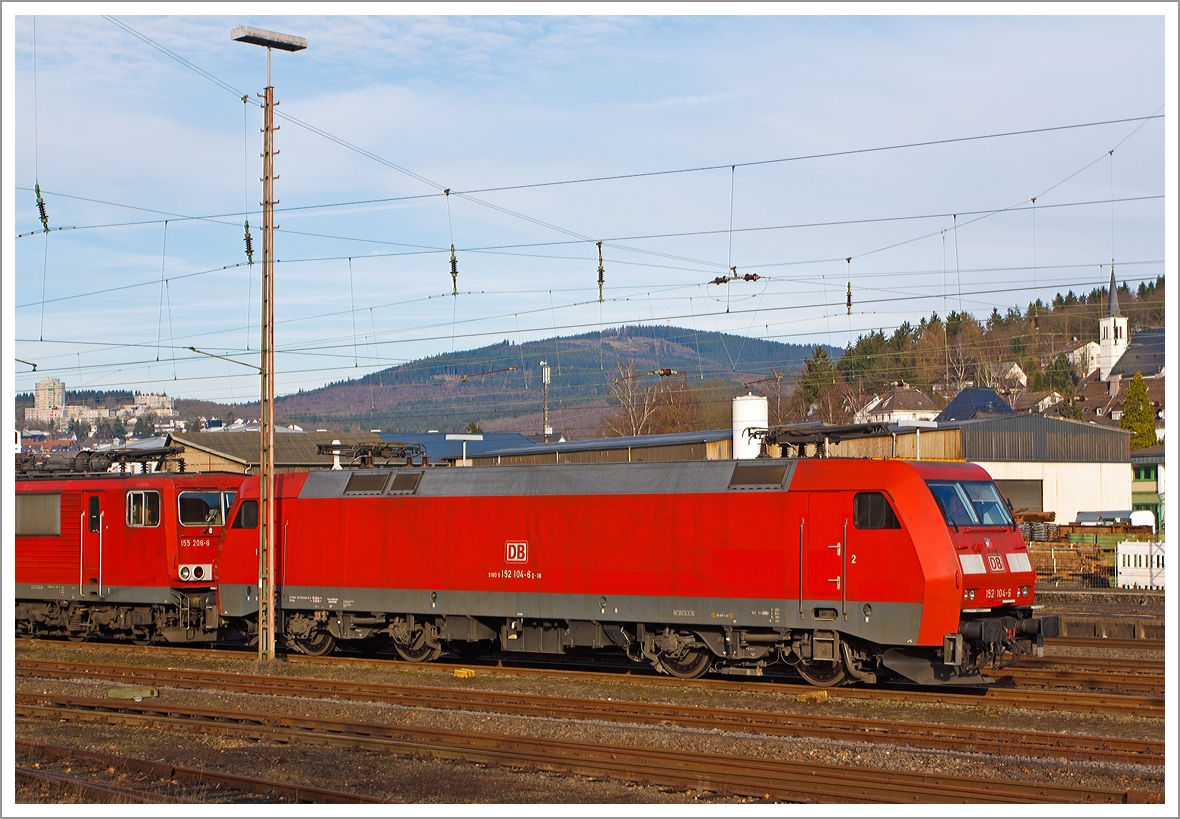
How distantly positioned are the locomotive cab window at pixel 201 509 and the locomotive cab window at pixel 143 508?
0.61m

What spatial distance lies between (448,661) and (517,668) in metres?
2.00

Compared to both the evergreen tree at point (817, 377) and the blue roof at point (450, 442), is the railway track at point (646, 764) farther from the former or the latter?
the evergreen tree at point (817, 377)

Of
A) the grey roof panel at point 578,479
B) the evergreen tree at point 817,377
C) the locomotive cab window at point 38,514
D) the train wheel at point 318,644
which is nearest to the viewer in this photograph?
the grey roof panel at point 578,479

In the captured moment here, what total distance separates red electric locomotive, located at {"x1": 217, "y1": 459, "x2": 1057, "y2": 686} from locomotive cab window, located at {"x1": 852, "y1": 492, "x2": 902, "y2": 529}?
0.8 inches

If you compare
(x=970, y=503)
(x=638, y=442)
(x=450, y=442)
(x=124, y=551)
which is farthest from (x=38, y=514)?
(x=450, y=442)

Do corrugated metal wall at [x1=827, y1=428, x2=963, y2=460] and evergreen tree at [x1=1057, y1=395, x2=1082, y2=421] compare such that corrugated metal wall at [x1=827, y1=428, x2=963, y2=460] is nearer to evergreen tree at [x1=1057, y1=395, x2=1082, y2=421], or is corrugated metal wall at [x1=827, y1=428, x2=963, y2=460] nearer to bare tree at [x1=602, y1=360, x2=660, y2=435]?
bare tree at [x1=602, y1=360, x2=660, y2=435]

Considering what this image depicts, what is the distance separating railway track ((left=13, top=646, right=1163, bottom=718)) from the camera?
15703 mm

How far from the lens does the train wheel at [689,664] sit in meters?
18.7

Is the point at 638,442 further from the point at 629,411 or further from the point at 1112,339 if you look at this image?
the point at 1112,339

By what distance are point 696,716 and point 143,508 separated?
48.1 feet

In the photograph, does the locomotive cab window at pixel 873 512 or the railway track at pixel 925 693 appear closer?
the railway track at pixel 925 693

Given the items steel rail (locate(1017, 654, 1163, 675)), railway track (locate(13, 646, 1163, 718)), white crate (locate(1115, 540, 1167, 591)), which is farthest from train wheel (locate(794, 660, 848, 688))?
white crate (locate(1115, 540, 1167, 591))

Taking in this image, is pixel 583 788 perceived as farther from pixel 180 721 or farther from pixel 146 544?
pixel 146 544

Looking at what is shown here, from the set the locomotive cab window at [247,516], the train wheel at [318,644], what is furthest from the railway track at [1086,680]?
the locomotive cab window at [247,516]
